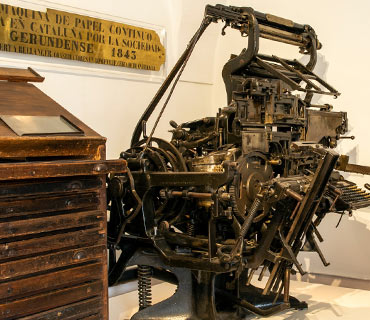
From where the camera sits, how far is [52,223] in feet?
7.74

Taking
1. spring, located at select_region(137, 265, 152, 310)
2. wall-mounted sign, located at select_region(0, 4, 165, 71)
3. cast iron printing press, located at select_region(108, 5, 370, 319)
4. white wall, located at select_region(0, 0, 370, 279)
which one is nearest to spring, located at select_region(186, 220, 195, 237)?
cast iron printing press, located at select_region(108, 5, 370, 319)

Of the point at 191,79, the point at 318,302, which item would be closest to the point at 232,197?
the point at 318,302

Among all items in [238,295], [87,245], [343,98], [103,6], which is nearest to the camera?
[87,245]

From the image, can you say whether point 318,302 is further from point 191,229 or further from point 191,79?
point 191,79

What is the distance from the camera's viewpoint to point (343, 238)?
4453 mm

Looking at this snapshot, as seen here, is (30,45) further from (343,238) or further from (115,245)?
(343,238)

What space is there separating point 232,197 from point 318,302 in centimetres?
161

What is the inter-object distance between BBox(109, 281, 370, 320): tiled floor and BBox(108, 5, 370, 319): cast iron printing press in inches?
12.6

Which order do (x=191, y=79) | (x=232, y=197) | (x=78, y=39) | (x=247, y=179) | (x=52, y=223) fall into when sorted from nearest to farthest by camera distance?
(x=52, y=223), (x=232, y=197), (x=247, y=179), (x=78, y=39), (x=191, y=79)

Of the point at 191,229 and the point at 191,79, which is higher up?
the point at 191,79

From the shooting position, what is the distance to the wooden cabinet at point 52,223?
2.23 metres

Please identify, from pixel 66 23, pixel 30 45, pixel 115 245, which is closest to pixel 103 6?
pixel 66 23

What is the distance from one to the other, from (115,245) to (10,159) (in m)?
1.14

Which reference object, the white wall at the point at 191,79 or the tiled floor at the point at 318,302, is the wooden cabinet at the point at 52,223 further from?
the white wall at the point at 191,79
